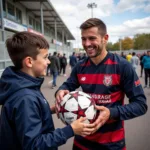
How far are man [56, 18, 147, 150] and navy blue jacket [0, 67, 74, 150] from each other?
44 cm

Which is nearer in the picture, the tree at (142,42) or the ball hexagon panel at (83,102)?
the ball hexagon panel at (83,102)

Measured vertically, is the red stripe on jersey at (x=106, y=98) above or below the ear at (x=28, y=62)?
below

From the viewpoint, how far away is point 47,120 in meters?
1.62

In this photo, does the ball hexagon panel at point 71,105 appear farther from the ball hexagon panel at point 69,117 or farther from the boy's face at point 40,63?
the boy's face at point 40,63

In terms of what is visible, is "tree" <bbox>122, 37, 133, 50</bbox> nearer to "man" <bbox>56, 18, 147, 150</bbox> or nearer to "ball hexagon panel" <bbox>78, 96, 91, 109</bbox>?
"man" <bbox>56, 18, 147, 150</bbox>

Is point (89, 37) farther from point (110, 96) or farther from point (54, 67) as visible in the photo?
point (54, 67)

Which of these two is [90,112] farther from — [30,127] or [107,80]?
[30,127]

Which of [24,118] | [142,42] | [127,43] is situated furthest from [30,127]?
[127,43]

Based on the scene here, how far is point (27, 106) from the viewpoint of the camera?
1396 millimetres

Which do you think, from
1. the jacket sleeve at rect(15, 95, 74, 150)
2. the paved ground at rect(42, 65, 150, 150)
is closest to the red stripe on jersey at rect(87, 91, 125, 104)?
the jacket sleeve at rect(15, 95, 74, 150)

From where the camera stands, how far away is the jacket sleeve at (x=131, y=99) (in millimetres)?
1822

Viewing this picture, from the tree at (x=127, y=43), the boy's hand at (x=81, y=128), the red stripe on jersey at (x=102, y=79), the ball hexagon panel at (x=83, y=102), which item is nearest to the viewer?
the boy's hand at (x=81, y=128)

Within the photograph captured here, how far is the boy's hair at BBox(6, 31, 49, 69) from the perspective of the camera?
1.61m

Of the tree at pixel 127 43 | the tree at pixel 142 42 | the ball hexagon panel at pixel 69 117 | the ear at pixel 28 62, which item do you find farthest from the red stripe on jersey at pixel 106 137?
the tree at pixel 127 43
